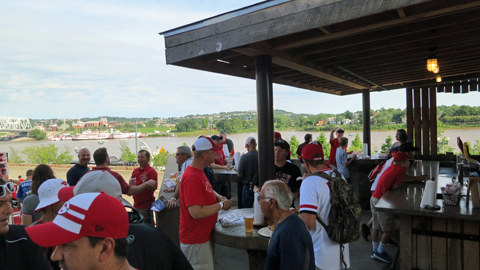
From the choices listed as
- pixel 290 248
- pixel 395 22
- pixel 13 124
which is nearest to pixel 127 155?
pixel 13 124

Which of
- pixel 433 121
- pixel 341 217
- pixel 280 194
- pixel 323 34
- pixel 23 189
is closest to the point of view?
pixel 280 194

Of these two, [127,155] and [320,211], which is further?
[127,155]

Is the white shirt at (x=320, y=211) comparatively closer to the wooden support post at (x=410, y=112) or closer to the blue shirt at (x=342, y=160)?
the blue shirt at (x=342, y=160)

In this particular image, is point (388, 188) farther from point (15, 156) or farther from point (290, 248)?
point (15, 156)

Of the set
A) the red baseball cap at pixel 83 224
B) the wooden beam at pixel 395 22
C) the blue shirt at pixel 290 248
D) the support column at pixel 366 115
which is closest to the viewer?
the red baseball cap at pixel 83 224

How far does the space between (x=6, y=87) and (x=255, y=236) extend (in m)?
123

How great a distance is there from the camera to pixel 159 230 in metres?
1.74

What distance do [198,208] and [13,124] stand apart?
50.7 meters

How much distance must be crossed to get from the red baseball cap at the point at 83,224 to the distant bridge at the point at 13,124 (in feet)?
147

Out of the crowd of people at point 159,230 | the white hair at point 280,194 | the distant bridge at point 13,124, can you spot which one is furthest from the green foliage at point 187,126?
the white hair at point 280,194

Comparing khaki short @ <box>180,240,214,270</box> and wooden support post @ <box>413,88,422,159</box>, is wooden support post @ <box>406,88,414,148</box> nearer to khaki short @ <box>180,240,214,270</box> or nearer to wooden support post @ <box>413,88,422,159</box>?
wooden support post @ <box>413,88,422,159</box>

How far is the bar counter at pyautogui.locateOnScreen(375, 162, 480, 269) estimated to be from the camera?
319 cm

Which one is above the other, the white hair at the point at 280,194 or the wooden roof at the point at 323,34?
the wooden roof at the point at 323,34

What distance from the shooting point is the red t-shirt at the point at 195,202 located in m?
2.68
